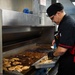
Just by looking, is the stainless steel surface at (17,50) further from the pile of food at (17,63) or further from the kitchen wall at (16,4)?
the kitchen wall at (16,4)

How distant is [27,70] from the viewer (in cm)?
221

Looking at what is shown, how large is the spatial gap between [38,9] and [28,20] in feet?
3.17

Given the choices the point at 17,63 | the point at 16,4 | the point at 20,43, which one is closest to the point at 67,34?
the point at 17,63

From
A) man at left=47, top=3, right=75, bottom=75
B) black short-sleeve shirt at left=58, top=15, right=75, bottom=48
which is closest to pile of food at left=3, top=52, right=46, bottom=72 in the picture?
man at left=47, top=3, right=75, bottom=75

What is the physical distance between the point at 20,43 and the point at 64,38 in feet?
4.85

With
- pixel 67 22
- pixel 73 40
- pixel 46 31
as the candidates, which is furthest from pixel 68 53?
pixel 46 31

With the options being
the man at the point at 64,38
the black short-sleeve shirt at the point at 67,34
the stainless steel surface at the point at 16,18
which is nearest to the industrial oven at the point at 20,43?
the stainless steel surface at the point at 16,18

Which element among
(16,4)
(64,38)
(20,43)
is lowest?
(20,43)

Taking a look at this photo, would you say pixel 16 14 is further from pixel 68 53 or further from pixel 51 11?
pixel 68 53

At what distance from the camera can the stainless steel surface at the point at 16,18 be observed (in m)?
1.75

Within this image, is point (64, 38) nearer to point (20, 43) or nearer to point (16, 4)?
point (16, 4)

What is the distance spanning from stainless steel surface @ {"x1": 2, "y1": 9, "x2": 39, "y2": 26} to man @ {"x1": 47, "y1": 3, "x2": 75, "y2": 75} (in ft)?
1.03

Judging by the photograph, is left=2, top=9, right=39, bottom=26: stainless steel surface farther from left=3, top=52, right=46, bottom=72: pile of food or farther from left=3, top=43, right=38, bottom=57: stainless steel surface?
left=3, top=43, right=38, bottom=57: stainless steel surface

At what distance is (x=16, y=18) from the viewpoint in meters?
2.04
